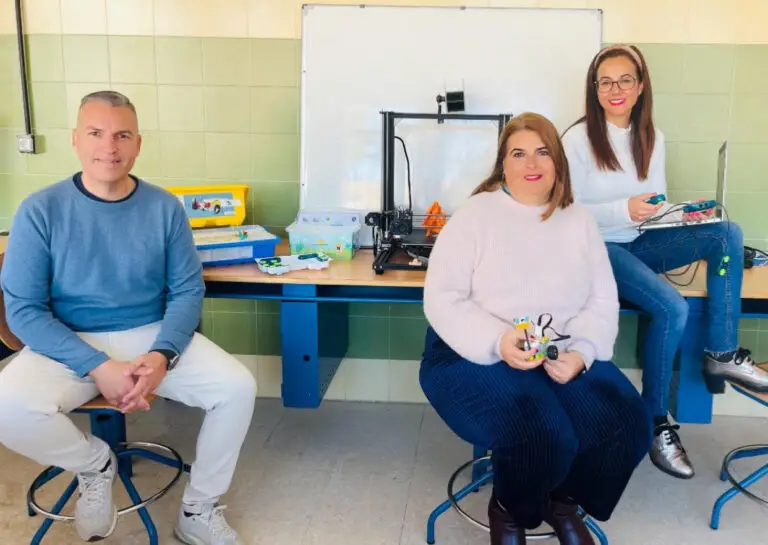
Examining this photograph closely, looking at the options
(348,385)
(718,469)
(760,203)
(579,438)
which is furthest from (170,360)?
(760,203)

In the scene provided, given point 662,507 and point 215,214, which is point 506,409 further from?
point 215,214

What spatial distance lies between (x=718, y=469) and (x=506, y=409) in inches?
48.5

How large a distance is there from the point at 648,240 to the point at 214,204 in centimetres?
148

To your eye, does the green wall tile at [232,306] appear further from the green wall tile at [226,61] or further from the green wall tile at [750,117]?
the green wall tile at [750,117]

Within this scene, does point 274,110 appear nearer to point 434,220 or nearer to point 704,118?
point 434,220

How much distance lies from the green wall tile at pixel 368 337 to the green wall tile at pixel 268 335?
31 centimetres

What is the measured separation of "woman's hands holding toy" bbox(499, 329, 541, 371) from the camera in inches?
69.0

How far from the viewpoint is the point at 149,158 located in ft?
9.57

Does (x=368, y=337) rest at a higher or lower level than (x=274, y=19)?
lower

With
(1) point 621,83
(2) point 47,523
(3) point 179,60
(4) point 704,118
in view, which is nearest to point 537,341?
(1) point 621,83

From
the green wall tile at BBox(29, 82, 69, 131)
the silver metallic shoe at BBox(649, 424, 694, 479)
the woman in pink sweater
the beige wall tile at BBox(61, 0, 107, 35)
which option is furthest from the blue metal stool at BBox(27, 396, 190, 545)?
the beige wall tile at BBox(61, 0, 107, 35)

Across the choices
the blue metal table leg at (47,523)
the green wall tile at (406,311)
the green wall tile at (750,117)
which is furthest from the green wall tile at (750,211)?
the blue metal table leg at (47,523)

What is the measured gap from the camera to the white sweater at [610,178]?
2.30m

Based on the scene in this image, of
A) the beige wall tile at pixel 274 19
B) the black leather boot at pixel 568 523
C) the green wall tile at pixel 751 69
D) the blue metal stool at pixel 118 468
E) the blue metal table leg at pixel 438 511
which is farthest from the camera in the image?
the beige wall tile at pixel 274 19
